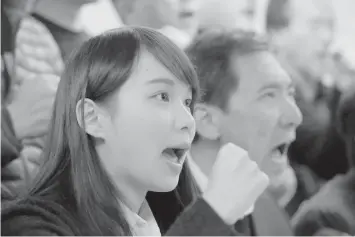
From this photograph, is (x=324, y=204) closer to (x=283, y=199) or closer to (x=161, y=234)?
(x=283, y=199)

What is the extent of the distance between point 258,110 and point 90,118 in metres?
0.32

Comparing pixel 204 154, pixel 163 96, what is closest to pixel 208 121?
pixel 204 154

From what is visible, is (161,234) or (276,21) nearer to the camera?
(161,234)

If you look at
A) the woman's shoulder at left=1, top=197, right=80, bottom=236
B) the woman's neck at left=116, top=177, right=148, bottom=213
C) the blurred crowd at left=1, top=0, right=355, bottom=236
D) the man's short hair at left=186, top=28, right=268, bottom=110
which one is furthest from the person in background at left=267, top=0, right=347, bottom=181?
the woman's shoulder at left=1, top=197, right=80, bottom=236

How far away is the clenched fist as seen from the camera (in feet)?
2.98

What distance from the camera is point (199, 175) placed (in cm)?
104

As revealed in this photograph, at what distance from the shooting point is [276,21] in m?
1.20

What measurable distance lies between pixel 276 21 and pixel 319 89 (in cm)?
17

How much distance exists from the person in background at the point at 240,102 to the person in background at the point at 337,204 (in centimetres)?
8

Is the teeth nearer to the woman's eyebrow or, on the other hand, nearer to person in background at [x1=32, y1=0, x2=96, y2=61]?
the woman's eyebrow

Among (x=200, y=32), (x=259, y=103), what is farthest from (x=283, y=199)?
(x=200, y=32)

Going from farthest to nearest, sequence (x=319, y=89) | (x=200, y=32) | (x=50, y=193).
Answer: (x=319, y=89)
(x=200, y=32)
(x=50, y=193)

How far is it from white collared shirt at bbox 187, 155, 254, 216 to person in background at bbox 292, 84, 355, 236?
0.15 meters

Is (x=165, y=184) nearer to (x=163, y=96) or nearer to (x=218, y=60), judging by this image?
(x=163, y=96)
